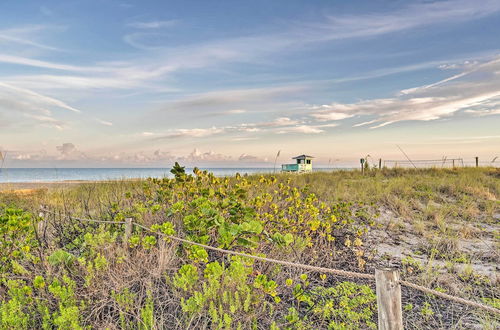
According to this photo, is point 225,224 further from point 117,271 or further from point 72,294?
point 72,294

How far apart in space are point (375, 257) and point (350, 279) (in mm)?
1096

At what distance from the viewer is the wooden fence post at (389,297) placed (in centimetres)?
212

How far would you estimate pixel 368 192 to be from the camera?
385 inches

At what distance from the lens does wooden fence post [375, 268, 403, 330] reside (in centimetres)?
212

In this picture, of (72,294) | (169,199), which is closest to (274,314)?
(72,294)

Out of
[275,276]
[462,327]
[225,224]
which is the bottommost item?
[462,327]

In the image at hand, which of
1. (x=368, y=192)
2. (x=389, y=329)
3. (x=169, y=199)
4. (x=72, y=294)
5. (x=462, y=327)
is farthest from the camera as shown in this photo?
(x=368, y=192)

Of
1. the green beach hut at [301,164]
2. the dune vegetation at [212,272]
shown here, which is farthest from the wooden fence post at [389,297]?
→ the green beach hut at [301,164]

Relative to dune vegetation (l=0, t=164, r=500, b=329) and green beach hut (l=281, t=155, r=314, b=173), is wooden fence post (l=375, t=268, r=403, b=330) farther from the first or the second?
green beach hut (l=281, t=155, r=314, b=173)

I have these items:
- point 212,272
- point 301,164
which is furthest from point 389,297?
point 301,164

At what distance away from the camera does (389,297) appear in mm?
2133

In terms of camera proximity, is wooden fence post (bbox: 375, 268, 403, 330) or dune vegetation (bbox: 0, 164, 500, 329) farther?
dune vegetation (bbox: 0, 164, 500, 329)

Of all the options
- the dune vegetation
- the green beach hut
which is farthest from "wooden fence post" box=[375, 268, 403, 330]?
the green beach hut

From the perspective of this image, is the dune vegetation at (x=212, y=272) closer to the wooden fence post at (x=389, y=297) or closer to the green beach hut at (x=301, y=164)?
the wooden fence post at (x=389, y=297)
